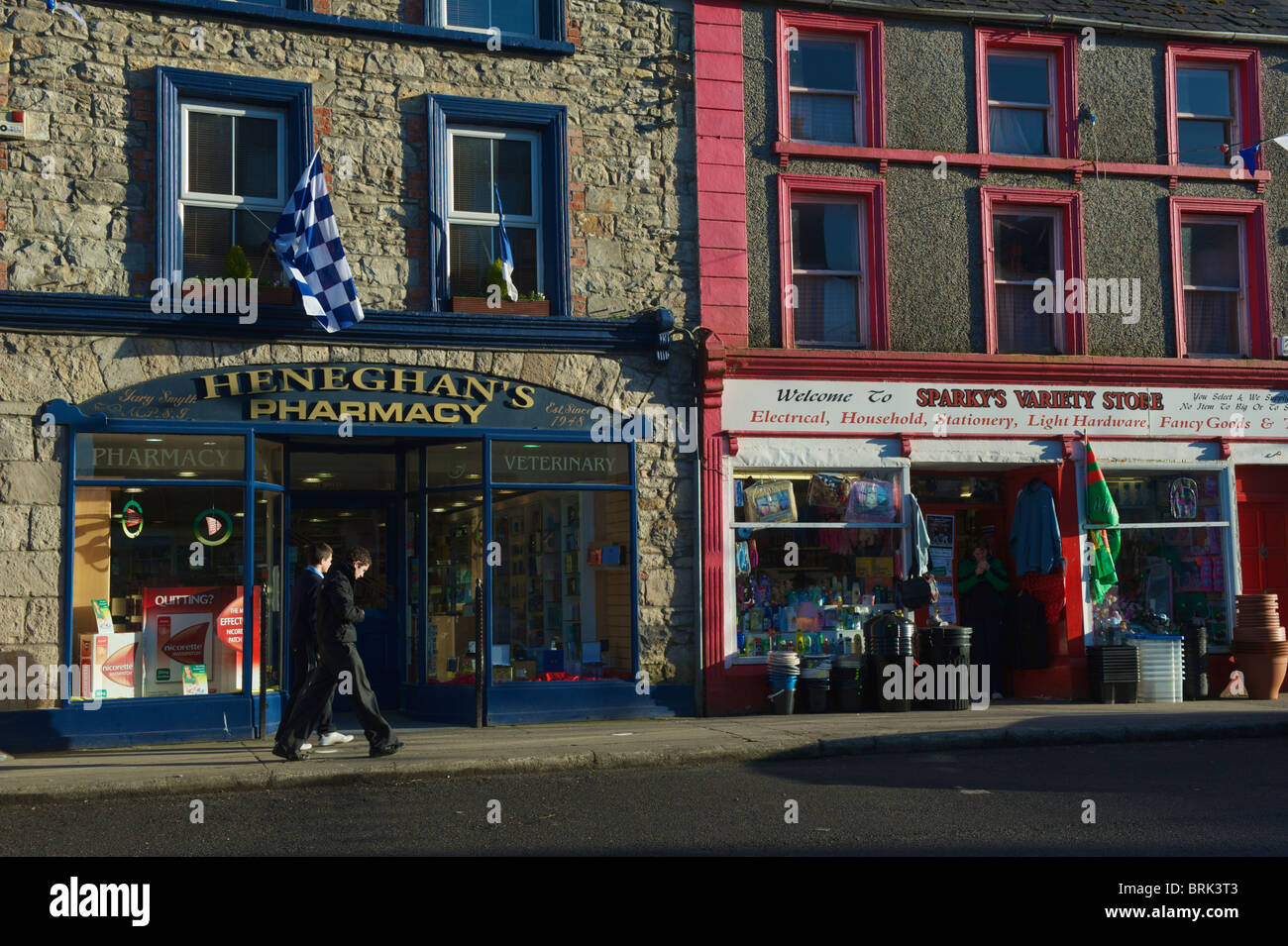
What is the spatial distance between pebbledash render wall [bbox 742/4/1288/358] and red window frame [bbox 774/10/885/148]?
0.13 m

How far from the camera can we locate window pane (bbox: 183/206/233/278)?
1342cm

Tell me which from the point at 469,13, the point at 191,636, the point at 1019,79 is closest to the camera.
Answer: the point at 191,636

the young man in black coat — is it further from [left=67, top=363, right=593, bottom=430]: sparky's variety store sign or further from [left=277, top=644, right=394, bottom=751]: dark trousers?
[left=67, top=363, right=593, bottom=430]: sparky's variety store sign

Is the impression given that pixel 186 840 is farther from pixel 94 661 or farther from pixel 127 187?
pixel 127 187

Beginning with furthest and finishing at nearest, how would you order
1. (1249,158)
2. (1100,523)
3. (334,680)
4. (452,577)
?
(1249,158)
(1100,523)
(452,577)
(334,680)

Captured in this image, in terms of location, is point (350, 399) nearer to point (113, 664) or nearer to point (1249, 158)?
point (113, 664)

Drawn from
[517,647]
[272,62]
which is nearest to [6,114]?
[272,62]

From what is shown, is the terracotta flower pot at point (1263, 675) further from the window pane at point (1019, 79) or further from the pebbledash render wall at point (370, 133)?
the pebbledash render wall at point (370, 133)

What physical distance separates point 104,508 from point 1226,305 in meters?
13.9

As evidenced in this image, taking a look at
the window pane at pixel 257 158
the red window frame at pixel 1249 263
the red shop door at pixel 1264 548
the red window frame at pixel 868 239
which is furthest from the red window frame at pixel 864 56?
the red shop door at pixel 1264 548

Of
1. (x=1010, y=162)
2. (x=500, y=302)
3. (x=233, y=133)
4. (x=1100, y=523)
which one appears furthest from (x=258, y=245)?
(x=1100, y=523)

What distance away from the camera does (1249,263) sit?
1698cm

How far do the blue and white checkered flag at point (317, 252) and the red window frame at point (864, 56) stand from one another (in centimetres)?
568

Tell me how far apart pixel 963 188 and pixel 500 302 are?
6116 mm
